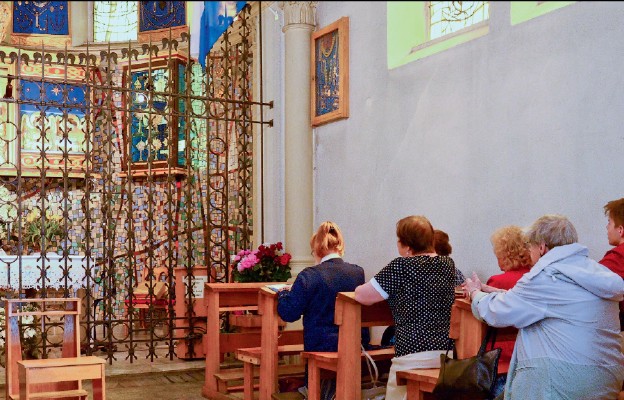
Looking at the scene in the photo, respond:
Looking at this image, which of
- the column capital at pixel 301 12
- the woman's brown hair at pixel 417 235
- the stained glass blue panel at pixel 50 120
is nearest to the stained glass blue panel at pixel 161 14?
the stained glass blue panel at pixel 50 120

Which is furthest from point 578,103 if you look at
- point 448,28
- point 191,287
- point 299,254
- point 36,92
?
point 36,92

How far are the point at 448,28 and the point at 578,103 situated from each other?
1.81 metres

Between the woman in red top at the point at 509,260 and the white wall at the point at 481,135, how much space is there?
0.71 m

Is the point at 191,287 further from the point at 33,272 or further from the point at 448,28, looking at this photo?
→ the point at 448,28

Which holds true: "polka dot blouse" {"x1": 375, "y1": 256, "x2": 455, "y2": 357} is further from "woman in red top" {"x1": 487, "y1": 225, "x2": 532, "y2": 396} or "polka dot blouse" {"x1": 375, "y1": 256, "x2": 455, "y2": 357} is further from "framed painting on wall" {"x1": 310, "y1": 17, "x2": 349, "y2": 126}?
"framed painting on wall" {"x1": 310, "y1": 17, "x2": 349, "y2": 126}

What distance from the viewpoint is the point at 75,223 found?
10961 mm

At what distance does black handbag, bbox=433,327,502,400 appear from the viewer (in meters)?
3.44

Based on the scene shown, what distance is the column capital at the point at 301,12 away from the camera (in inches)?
302

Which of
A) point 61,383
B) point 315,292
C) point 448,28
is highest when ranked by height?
point 448,28

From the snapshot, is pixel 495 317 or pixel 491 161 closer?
pixel 495 317

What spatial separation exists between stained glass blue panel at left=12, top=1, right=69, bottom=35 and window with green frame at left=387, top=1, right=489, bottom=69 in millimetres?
7021

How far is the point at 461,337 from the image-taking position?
3.68 meters

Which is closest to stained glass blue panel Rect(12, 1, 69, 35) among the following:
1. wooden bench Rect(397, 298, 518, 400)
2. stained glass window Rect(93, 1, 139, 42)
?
stained glass window Rect(93, 1, 139, 42)

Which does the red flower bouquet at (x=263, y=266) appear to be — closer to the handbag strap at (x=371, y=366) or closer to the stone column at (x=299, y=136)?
the stone column at (x=299, y=136)
